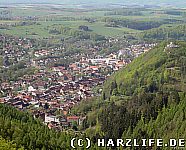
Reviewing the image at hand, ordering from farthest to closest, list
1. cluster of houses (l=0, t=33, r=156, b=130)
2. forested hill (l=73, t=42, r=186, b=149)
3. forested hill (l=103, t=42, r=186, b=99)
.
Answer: forested hill (l=103, t=42, r=186, b=99), cluster of houses (l=0, t=33, r=156, b=130), forested hill (l=73, t=42, r=186, b=149)

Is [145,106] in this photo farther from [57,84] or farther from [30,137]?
[57,84]

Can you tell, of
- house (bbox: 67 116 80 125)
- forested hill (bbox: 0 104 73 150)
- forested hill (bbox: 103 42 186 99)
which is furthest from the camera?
forested hill (bbox: 103 42 186 99)

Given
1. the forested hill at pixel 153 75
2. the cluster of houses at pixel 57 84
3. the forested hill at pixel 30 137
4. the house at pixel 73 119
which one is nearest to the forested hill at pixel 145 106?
the forested hill at pixel 153 75

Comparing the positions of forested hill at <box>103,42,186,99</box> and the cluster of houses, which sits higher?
forested hill at <box>103,42,186,99</box>

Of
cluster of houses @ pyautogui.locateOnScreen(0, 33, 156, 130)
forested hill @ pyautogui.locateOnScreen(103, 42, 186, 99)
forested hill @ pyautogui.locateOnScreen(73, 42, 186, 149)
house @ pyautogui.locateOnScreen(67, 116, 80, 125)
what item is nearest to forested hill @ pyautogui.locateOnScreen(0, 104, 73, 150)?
forested hill @ pyautogui.locateOnScreen(73, 42, 186, 149)

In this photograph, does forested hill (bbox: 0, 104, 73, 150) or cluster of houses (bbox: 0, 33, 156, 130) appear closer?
forested hill (bbox: 0, 104, 73, 150)

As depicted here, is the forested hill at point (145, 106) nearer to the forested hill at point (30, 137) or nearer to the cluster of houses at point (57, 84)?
the cluster of houses at point (57, 84)

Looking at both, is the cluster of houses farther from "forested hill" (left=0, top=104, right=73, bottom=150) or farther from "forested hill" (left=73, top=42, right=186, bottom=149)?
"forested hill" (left=0, top=104, right=73, bottom=150)

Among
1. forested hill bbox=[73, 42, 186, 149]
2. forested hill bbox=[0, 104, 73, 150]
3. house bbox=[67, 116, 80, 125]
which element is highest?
forested hill bbox=[0, 104, 73, 150]
